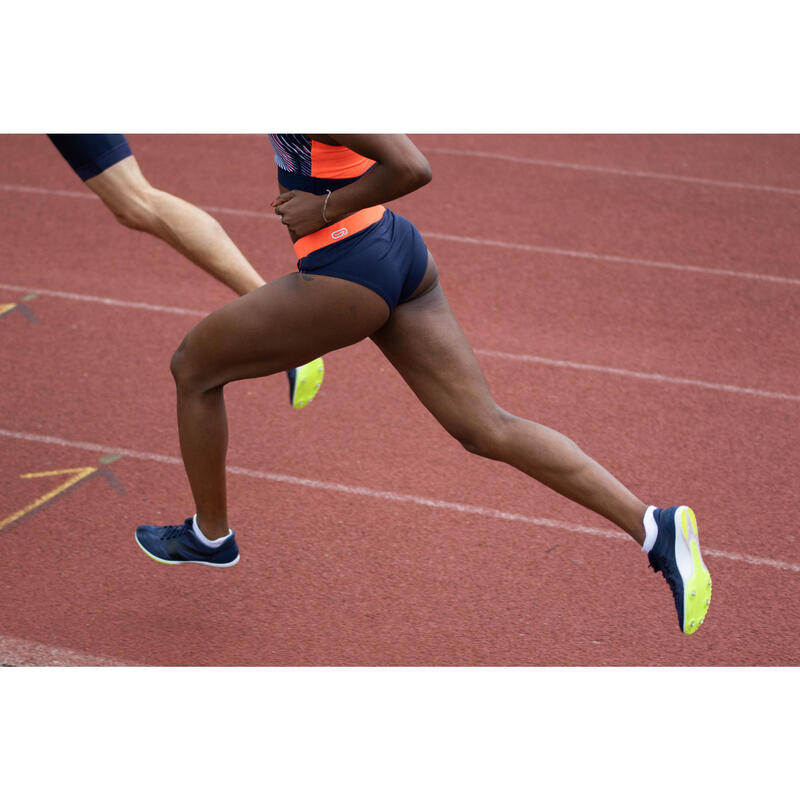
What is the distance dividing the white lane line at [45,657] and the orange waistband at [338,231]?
1320 millimetres

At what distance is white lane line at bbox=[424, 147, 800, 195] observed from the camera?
7.67 m

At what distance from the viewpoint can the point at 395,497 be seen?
3.93 meters

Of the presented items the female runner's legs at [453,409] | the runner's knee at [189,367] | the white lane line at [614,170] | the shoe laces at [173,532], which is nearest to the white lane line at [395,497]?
the female runner's legs at [453,409]

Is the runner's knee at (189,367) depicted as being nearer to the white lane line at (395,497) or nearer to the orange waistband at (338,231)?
the orange waistband at (338,231)

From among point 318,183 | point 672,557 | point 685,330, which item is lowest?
point 685,330

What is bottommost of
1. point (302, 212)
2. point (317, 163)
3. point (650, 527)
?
point (650, 527)

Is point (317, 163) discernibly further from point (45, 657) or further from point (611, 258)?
point (611, 258)

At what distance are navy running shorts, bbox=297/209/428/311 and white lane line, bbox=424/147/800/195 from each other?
568cm

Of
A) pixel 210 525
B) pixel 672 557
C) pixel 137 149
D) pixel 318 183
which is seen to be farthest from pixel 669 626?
pixel 137 149

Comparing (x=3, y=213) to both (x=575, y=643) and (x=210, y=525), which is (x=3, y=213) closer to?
(x=210, y=525)

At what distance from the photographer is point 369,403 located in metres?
4.65

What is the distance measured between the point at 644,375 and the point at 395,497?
1616 millimetres

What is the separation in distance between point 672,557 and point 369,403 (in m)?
2.11

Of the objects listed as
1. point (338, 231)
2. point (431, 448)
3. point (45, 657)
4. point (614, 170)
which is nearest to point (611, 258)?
point (614, 170)
